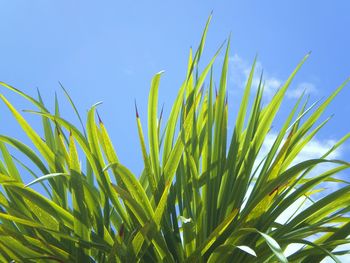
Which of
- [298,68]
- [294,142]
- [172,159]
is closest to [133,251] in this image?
[172,159]

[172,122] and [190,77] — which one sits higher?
[190,77]

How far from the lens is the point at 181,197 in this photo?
80.4 inches

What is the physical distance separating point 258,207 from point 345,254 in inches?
17.5

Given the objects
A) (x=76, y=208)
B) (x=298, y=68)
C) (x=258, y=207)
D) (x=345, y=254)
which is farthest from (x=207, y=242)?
(x=298, y=68)

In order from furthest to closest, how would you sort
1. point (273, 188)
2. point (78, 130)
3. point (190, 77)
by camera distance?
point (190, 77) → point (78, 130) → point (273, 188)

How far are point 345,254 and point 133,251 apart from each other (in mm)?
717

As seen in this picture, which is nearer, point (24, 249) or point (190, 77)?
point (24, 249)

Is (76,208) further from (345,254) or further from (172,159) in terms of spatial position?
(345,254)

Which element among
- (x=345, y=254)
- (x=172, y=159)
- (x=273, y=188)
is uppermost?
(x=172, y=159)

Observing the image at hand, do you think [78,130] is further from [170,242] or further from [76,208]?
[170,242]

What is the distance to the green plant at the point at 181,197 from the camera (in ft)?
6.00

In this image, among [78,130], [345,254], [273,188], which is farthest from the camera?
[345,254]

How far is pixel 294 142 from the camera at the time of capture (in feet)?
6.78

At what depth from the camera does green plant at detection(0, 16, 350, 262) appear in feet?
6.00
